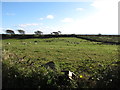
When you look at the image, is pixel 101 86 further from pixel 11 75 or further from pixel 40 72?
pixel 11 75

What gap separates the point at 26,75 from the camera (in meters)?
5.61

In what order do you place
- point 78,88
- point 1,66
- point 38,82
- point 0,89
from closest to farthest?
point 78,88 < point 38,82 < point 0,89 < point 1,66

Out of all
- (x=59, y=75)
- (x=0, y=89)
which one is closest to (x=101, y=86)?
(x=59, y=75)

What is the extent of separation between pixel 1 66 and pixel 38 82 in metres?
2.12

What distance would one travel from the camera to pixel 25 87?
5.51m

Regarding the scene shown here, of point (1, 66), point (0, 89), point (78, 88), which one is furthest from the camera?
point (1, 66)

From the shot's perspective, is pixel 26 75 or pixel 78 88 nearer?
pixel 78 88

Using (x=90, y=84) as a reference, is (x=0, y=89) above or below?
below

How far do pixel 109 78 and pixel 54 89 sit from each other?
2.14m

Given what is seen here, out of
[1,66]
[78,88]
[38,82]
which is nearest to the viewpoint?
[78,88]

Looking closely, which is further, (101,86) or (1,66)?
(1,66)

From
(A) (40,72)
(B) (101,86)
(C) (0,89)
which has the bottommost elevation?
(C) (0,89)

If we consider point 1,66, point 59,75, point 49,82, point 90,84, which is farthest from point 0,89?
point 90,84

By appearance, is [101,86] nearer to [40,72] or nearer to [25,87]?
[40,72]
